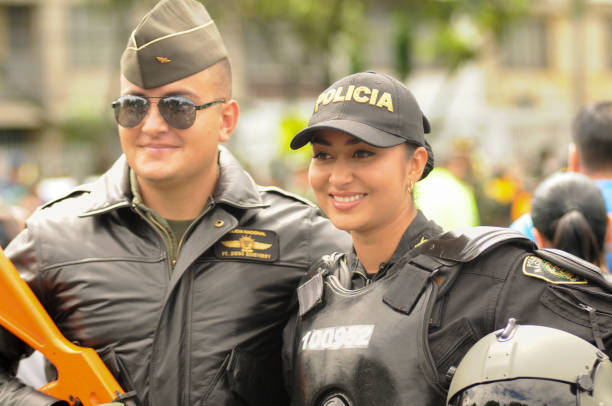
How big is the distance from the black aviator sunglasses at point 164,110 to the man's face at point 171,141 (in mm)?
16

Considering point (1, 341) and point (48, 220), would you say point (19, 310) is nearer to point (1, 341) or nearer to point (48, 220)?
point (1, 341)

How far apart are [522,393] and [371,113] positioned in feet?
3.09

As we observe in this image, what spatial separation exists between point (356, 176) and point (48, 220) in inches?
50.7

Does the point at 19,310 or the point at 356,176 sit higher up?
the point at 356,176

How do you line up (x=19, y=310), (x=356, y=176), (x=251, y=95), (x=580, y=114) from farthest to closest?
(x=251, y=95)
(x=580, y=114)
(x=19, y=310)
(x=356, y=176)

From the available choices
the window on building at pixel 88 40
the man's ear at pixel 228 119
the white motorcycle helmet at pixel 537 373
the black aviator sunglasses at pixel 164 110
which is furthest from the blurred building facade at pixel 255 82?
the white motorcycle helmet at pixel 537 373

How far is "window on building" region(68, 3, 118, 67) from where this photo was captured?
24.8m

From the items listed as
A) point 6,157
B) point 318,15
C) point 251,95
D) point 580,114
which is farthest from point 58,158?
point 580,114

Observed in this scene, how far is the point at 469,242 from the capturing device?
2338 mm

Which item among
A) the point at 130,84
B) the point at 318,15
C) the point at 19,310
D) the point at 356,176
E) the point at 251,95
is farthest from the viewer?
the point at 251,95

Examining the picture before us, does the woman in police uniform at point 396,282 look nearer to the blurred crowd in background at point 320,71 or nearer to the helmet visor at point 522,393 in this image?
the helmet visor at point 522,393

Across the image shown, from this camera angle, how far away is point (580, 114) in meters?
4.25

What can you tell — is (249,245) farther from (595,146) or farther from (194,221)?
(595,146)

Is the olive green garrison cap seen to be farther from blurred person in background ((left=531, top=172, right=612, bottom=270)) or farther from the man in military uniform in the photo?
blurred person in background ((left=531, top=172, right=612, bottom=270))
